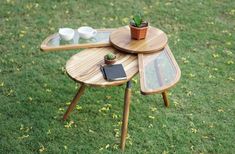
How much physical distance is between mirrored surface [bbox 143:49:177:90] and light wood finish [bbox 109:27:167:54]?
64 millimetres

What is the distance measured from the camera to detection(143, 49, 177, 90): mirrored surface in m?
2.92

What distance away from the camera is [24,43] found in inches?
187

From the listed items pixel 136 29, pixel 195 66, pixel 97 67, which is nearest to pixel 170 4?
pixel 195 66

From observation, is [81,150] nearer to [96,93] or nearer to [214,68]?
[96,93]

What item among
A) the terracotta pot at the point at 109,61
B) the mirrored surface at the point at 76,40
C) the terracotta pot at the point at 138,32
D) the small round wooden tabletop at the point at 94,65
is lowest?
the small round wooden tabletop at the point at 94,65

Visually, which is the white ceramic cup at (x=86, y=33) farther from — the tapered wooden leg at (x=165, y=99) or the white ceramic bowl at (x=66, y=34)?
the tapered wooden leg at (x=165, y=99)

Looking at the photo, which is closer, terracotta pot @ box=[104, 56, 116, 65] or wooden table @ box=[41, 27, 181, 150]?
wooden table @ box=[41, 27, 181, 150]

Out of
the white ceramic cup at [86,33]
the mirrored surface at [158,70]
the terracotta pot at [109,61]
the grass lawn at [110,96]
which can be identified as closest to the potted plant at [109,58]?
the terracotta pot at [109,61]

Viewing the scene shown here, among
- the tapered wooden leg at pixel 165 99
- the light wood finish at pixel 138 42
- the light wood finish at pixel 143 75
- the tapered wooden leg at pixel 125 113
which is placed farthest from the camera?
the tapered wooden leg at pixel 165 99

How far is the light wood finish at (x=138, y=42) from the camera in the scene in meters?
3.25

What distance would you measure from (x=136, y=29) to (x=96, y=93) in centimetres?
96

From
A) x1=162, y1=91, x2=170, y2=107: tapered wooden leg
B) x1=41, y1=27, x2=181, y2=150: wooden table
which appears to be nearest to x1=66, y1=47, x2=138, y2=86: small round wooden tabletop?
x1=41, y1=27, x2=181, y2=150: wooden table

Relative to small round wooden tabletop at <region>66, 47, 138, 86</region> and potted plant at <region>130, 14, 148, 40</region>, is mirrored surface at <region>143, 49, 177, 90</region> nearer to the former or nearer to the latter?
small round wooden tabletop at <region>66, 47, 138, 86</region>

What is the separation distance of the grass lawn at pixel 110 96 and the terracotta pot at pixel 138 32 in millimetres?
779
